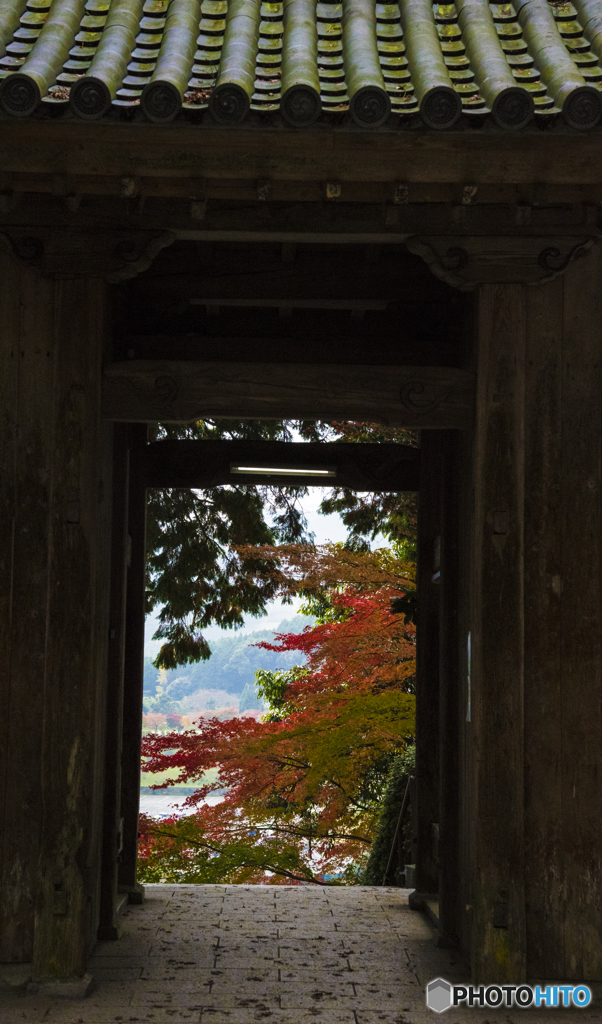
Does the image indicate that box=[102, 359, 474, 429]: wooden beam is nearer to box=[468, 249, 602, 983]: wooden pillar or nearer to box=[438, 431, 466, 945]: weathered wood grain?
box=[468, 249, 602, 983]: wooden pillar

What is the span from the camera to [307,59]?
3748 mm

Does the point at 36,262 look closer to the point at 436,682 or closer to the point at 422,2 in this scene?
Answer: the point at 422,2

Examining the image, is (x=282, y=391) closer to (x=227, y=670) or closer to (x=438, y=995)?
(x=438, y=995)

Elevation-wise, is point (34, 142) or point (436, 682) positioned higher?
point (34, 142)

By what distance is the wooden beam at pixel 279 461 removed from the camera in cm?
729

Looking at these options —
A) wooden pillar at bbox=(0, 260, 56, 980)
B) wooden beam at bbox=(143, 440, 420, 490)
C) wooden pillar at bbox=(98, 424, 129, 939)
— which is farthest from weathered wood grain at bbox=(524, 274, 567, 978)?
wooden beam at bbox=(143, 440, 420, 490)

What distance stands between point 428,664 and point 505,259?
10.6 feet

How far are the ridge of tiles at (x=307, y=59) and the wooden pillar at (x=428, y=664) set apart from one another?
9.79ft

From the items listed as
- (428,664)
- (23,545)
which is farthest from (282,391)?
(428,664)

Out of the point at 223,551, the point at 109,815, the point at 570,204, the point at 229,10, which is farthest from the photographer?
the point at 223,551

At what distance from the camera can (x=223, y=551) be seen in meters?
10.8

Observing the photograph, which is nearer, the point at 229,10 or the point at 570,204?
the point at 229,10

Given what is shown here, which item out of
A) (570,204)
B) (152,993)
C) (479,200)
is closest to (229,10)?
(479,200)

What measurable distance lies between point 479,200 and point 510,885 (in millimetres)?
3275
